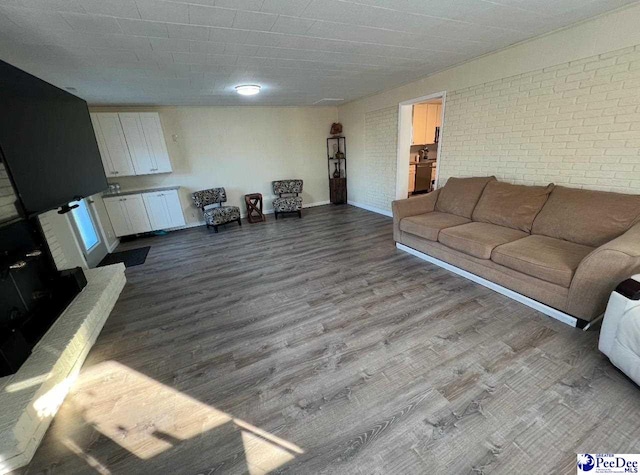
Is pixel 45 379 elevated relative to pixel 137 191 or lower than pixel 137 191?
lower

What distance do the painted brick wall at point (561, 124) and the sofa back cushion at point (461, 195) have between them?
0.25 metres

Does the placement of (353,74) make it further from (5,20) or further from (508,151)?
(5,20)

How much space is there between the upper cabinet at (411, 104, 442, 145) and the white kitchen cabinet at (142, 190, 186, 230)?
5320mm

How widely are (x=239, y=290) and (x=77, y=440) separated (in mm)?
1589

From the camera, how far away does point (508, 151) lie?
9.97 ft

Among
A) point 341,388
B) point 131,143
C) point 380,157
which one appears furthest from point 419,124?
point 341,388

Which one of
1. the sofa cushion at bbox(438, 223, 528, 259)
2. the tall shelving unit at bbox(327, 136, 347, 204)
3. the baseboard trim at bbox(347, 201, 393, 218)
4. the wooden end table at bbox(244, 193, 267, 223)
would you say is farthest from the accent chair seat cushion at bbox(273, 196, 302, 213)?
the sofa cushion at bbox(438, 223, 528, 259)

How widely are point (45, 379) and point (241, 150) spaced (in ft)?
16.1

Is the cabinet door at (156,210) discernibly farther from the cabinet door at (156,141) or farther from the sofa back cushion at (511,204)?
the sofa back cushion at (511,204)

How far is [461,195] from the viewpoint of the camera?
330 centimetres

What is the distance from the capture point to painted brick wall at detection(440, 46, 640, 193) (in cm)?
219

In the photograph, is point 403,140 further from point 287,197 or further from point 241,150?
point 241,150

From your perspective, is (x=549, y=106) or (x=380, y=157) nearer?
(x=549, y=106)

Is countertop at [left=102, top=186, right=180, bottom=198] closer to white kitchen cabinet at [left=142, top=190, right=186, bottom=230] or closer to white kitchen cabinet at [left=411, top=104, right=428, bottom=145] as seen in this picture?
white kitchen cabinet at [left=142, top=190, right=186, bottom=230]
